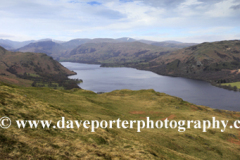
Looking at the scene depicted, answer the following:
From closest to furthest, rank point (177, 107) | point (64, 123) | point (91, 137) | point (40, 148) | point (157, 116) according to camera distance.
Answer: point (40, 148), point (91, 137), point (64, 123), point (157, 116), point (177, 107)

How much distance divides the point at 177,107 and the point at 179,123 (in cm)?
2908

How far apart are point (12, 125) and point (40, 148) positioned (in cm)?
582

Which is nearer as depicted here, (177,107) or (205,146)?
(205,146)

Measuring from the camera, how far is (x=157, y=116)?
69.7m

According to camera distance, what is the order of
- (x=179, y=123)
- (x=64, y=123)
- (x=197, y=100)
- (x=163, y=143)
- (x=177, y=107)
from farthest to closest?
(x=197, y=100) → (x=177, y=107) → (x=179, y=123) → (x=163, y=143) → (x=64, y=123)

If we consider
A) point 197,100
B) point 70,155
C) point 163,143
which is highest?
point 70,155

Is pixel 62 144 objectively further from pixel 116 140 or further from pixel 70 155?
pixel 116 140

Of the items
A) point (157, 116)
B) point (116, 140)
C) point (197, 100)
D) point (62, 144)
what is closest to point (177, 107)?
point (157, 116)

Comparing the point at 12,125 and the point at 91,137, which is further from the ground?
the point at 12,125

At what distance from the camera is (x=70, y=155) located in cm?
1938

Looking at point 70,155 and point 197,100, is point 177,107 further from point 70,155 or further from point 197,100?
point 197,100

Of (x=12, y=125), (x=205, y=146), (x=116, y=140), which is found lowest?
(x=205, y=146)

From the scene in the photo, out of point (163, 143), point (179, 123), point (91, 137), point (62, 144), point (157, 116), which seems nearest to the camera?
point (62, 144)

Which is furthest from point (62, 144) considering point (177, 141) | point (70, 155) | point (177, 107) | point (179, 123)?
point (177, 107)
